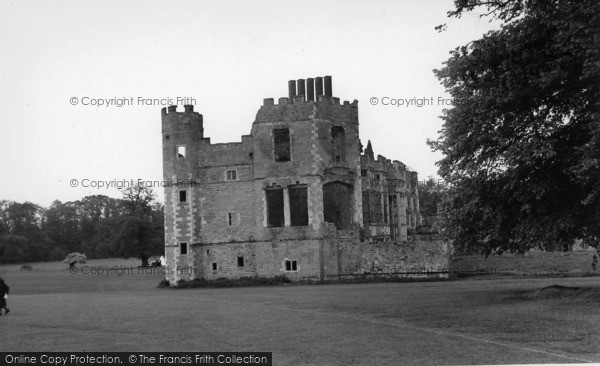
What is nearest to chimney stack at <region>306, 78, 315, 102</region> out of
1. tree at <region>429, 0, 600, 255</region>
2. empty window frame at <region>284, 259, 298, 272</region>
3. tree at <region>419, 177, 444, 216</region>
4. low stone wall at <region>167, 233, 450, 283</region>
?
low stone wall at <region>167, 233, 450, 283</region>

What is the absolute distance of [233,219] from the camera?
48656 mm

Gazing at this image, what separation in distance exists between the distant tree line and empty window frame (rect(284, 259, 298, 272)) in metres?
11.9

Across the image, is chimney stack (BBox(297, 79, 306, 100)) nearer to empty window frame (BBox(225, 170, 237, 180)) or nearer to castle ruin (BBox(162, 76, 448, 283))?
castle ruin (BBox(162, 76, 448, 283))

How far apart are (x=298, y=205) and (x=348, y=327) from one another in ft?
96.3

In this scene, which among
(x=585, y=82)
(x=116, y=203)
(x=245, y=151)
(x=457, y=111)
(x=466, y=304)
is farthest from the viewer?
(x=116, y=203)

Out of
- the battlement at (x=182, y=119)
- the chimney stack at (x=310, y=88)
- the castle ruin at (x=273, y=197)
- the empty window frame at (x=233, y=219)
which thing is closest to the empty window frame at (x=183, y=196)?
the castle ruin at (x=273, y=197)

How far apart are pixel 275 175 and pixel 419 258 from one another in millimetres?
11056

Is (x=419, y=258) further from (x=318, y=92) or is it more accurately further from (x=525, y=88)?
(x=525, y=88)

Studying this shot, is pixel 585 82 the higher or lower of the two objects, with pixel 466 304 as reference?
higher

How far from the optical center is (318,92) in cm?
5097

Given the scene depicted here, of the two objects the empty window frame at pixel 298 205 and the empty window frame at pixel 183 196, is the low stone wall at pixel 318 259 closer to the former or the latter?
the empty window frame at pixel 298 205

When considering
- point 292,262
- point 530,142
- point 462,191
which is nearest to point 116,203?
point 292,262

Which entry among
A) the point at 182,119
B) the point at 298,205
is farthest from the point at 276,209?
the point at 182,119

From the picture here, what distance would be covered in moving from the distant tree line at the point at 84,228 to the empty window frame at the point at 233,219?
8247 millimetres
